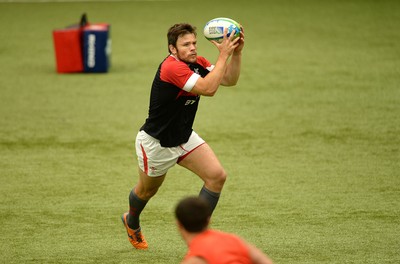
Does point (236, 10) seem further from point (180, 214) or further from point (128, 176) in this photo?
point (180, 214)

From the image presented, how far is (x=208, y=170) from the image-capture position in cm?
588

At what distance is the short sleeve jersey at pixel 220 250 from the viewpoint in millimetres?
3660

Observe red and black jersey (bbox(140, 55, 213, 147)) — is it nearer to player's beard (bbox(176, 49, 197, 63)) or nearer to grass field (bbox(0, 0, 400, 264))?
player's beard (bbox(176, 49, 197, 63))

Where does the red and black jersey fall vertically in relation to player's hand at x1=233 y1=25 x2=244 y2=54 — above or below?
below

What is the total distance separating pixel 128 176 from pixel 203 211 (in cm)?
445

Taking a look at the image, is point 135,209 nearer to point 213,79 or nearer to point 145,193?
point 145,193

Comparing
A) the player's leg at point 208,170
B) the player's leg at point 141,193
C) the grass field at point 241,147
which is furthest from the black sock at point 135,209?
the player's leg at point 208,170

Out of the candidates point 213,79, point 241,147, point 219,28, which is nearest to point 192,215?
point 213,79

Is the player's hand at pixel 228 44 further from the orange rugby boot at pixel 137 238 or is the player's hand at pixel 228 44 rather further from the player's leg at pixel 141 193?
the orange rugby boot at pixel 137 238

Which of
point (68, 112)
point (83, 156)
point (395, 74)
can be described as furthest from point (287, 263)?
point (395, 74)

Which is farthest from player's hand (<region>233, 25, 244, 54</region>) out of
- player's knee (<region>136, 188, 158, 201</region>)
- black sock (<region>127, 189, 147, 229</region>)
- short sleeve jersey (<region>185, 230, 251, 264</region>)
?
short sleeve jersey (<region>185, 230, 251, 264</region>)

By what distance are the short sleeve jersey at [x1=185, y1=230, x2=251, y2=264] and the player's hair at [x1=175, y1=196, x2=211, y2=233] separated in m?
0.07

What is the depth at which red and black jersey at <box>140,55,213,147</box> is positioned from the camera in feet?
18.9

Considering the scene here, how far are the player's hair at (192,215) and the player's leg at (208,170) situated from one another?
204cm
